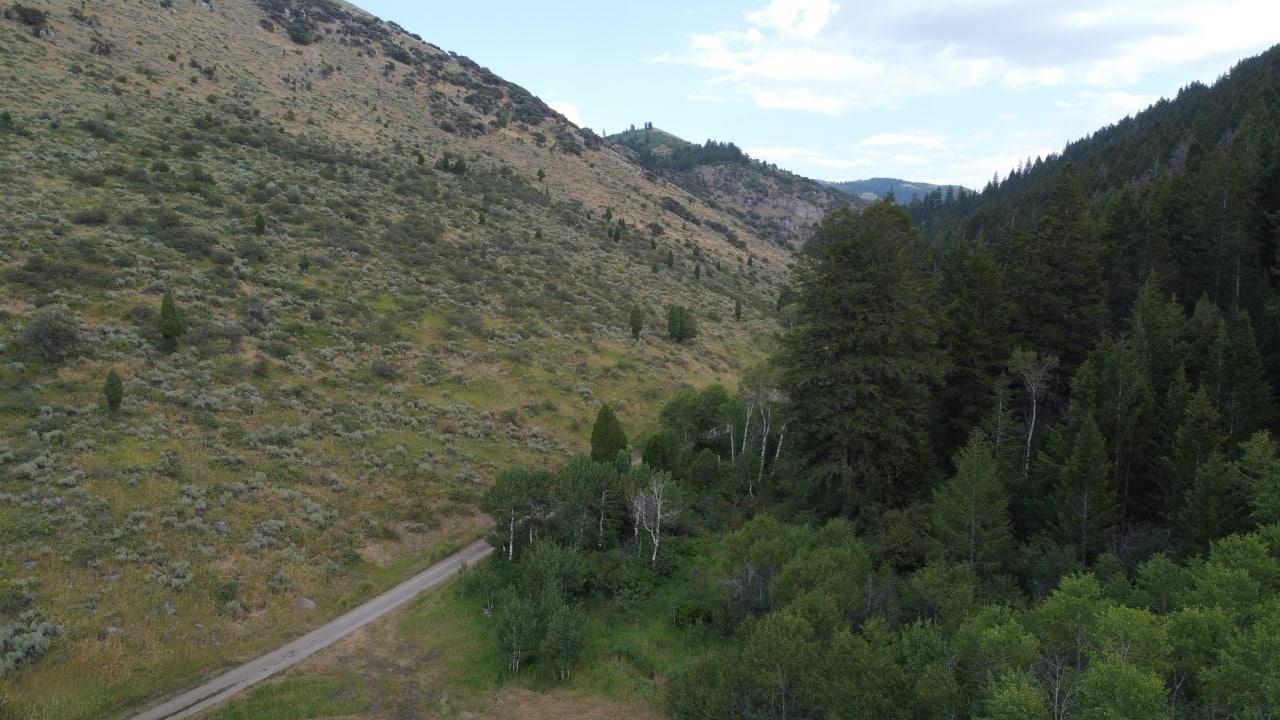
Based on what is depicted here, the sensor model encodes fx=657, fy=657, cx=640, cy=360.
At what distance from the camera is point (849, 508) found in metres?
27.2

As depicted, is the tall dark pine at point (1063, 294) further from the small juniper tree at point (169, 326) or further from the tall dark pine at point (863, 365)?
the small juniper tree at point (169, 326)

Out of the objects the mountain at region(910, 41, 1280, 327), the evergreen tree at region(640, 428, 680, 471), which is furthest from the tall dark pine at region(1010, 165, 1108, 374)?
the evergreen tree at region(640, 428, 680, 471)

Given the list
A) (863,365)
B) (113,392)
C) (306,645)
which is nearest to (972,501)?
(863,365)

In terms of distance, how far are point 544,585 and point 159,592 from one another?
1365 centimetres

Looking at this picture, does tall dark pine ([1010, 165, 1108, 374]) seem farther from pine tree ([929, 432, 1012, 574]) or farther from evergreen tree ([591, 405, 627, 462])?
evergreen tree ([591, 405, 627, 462])

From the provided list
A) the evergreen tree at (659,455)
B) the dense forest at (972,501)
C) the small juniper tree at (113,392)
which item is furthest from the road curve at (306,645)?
the small juniper tree at (113,392)

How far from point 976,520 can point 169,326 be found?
40.6 metres

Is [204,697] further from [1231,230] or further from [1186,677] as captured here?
[1231,230]

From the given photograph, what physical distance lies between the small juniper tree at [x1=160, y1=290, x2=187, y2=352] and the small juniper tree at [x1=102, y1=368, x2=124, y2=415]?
20.3ft

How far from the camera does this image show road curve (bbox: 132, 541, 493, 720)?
20094mm

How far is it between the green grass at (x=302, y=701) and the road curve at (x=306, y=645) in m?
0.81

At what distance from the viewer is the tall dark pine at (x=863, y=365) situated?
26328 millimetres

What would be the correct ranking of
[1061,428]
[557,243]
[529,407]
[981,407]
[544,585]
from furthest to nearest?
[557,243], [529,407], [981,407], [544,585], [1061,428]

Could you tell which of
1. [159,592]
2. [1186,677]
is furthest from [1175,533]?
[159,592]
